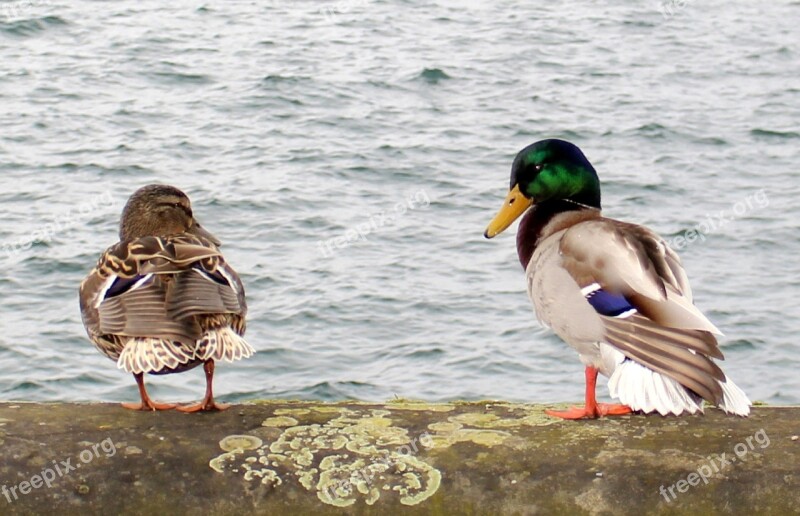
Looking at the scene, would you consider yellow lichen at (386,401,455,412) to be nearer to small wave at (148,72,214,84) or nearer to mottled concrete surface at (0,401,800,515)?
mottled concrete surface at (0,401,800,515)

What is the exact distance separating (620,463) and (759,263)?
910cm

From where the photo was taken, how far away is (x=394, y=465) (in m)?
2.87

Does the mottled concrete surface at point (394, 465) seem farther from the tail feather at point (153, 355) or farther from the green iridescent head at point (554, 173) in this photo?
the green iridescent head at point (554, 173)

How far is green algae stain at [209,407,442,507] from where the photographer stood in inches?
109

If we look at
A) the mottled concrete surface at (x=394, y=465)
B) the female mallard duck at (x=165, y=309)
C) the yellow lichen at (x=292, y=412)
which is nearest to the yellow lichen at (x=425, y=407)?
the mottled concrete surface at (x=394, y=465)

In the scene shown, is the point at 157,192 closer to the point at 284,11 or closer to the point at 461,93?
the point at 461,93

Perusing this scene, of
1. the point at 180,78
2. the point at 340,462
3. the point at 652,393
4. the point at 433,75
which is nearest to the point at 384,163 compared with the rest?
the point at 433,75

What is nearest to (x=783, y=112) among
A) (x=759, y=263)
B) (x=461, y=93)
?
(x=461, y=93)

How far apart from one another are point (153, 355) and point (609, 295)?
1.34m

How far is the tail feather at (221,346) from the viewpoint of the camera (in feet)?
12.7

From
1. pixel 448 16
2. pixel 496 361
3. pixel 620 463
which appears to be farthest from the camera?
pixel 448 16

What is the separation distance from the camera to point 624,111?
15867mm

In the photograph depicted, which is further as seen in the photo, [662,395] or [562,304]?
[562,304]

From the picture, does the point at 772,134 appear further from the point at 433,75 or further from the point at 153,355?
the point at 153,355
